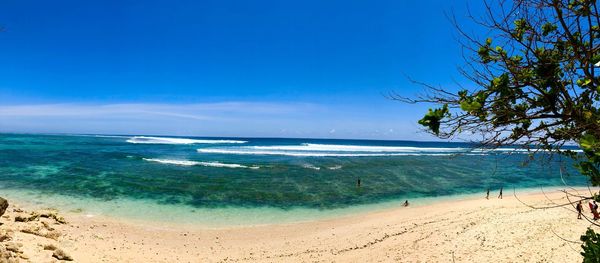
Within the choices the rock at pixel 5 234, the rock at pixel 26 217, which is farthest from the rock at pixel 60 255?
the rock at pixel 26 217

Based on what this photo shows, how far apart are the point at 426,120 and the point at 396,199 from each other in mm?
21622

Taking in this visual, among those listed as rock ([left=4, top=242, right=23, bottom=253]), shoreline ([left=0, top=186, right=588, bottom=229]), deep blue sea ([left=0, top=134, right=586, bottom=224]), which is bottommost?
shoreline ([left=0, top=186, right=588, bottom=229])

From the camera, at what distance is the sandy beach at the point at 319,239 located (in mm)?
11172

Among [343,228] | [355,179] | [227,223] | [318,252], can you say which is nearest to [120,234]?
[227,223]

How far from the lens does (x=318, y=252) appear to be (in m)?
12.7

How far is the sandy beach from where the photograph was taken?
1117 cm

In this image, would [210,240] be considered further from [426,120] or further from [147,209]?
[426,120]

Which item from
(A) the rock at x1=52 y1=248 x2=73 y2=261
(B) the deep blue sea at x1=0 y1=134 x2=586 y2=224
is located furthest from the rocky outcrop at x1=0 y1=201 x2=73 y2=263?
(B) the deep blue sea at x1=0 y1=134 x2=586 y2=224

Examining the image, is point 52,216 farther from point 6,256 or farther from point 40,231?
point 6,256

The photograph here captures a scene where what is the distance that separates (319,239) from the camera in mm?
14281

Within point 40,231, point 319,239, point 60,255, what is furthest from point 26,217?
point 319,239

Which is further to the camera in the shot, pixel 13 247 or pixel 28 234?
pixel 28 234

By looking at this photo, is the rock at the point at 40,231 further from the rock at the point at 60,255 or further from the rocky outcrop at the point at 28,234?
the rock at the point at 60,255

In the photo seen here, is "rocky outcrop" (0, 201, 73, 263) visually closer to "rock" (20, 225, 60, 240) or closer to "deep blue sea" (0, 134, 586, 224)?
"rock" (20, 225, 60, 240)
